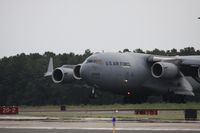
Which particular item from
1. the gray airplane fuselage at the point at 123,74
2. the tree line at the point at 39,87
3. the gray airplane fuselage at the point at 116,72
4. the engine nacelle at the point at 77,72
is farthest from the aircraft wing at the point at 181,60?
the tree line at the point at 39,87

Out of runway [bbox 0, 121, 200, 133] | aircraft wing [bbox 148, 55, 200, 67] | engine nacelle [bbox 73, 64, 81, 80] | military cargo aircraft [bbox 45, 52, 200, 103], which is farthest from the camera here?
engine nacelle [bbox 73, 64, 81, 80]

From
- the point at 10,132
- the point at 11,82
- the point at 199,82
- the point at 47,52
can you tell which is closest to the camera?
the point at 10,132

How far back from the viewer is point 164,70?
62.5 meters

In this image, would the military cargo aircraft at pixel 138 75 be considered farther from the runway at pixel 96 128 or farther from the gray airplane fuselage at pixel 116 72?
the runway at pixel 96 128

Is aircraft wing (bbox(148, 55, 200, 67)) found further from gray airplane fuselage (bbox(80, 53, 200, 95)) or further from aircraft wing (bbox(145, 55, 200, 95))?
gray airplane fuselage (bbox(80, 53, 200, 95))

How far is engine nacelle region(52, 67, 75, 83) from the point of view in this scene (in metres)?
66.4

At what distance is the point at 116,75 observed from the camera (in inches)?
2466

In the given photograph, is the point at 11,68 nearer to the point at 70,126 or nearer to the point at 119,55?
the point at 119,55

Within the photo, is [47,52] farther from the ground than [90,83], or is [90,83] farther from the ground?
[47,52]

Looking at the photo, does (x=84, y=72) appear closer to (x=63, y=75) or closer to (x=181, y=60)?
(x=63, y=75)

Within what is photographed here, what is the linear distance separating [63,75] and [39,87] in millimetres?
38635

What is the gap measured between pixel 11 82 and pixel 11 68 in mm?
6932

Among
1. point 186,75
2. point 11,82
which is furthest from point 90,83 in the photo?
point 11,82

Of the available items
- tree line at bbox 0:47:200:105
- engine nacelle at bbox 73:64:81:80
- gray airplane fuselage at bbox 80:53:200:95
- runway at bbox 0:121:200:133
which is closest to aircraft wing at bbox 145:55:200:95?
gray airplane fuselage at bbox 80:53:200:95
